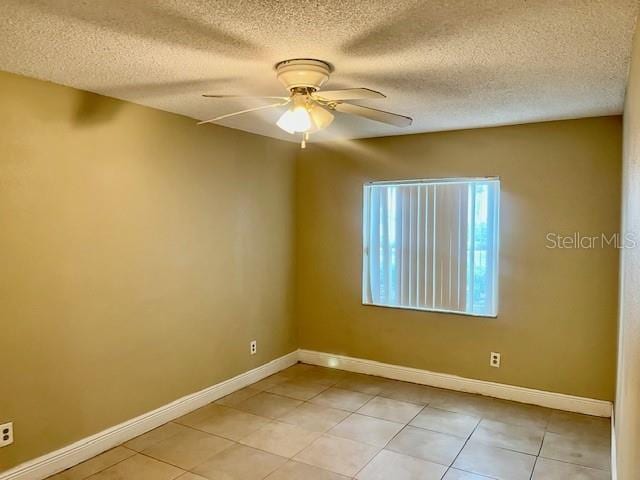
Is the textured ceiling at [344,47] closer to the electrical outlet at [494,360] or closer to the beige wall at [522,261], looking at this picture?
the beige wall at [522,261]

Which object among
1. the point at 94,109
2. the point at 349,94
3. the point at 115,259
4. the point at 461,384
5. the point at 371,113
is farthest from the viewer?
the point at 461,384

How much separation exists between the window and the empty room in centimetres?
2

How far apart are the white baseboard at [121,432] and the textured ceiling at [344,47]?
2.18 m

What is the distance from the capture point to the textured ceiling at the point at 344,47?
1.79 meters

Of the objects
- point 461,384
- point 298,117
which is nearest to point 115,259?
point 298,117

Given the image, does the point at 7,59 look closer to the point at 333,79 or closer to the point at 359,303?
the point at 333,79

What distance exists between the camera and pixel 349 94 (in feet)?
7.68

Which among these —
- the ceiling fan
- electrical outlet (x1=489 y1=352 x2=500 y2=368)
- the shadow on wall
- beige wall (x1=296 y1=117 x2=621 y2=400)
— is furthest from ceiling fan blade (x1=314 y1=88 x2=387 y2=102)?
electrical outlet (x1=489 y1=352 x2=500 y2=368)

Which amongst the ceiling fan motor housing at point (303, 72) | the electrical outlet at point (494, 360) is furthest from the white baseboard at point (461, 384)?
the ceiling fan motor housing at point (303, 72)

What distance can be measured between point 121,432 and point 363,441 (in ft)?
5.34

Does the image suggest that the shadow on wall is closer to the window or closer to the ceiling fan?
the ceiling fan

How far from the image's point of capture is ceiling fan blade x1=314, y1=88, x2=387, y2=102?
7.37 feet

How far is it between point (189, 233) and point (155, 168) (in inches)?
22.3

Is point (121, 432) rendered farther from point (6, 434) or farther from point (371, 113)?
point (371, 113)
